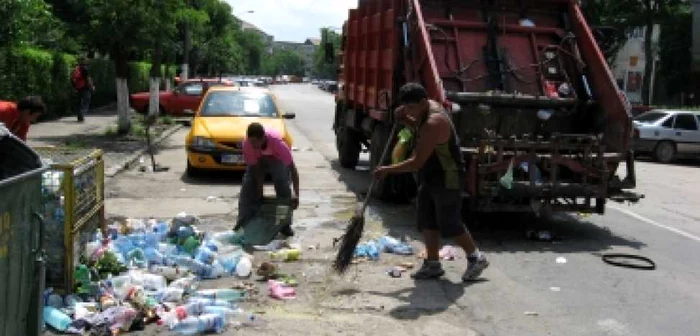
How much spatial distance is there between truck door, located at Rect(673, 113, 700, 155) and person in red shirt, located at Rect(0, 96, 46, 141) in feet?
57.5

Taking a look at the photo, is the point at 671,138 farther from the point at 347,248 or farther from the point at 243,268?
the point at 243,268

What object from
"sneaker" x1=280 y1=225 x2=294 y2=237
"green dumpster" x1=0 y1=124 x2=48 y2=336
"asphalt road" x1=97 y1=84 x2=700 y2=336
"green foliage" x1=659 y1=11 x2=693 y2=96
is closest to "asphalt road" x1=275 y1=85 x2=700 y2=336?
"asphalt road" x1=97 y1=84 x2=700 y2=336

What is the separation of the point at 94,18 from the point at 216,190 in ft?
25.2

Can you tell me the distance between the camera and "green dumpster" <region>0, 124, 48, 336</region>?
11.1ft

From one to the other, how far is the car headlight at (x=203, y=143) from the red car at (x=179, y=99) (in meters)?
13.3

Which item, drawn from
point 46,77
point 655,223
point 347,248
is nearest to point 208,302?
point 347,248

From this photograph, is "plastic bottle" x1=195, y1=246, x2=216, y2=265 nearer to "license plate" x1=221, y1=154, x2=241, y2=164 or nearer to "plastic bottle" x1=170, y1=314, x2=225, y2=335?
"plastic bottle" x1=170, y1=314, x2=225, y2=335

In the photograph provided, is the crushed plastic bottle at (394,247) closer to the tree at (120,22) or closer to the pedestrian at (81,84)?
the tree at (120,22)

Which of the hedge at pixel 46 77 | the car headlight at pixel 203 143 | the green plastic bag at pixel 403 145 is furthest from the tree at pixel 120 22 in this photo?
the green plastic bag at pixel 403 145

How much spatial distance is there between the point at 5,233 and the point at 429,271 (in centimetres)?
391

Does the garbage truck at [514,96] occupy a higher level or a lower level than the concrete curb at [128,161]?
higher

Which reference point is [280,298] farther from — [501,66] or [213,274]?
[501,66]

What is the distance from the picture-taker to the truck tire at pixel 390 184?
33.2 ft

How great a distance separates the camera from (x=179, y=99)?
2506 cm
